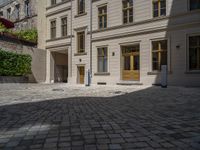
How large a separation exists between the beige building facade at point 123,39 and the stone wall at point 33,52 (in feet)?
2.40

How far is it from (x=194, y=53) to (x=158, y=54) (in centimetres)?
263

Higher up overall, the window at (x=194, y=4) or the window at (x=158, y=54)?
the window at (x=194, y=4)

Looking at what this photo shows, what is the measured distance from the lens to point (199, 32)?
14430 mm

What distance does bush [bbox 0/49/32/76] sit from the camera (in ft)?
64.4

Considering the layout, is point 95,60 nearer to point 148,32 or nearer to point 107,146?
point 148,32

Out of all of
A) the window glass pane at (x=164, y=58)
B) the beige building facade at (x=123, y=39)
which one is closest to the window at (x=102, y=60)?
the beige building facade at (x=123, y=39)

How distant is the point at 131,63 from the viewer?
17984mm

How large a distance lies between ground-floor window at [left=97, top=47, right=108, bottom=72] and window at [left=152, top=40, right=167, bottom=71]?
4.77m

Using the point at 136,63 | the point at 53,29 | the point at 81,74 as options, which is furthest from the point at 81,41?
the point at 136,63

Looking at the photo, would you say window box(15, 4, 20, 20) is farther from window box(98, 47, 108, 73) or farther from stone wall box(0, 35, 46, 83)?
window box(98, 47, 108, 73)

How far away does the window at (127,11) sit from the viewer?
711 inches

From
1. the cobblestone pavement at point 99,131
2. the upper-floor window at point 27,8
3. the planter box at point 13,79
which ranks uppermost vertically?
the upper-floor window at point 27,8

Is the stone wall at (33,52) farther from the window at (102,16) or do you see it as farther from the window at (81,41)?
the window at (102,16)

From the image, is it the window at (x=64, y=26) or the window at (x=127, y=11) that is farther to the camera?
the window at (x=64, y=26)
